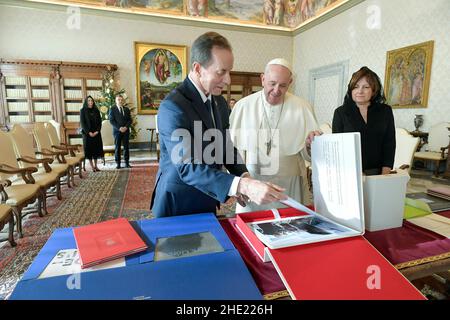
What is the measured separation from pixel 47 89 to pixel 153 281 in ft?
33.8

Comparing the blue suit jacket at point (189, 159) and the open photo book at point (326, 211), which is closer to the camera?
the open photo book at point (326, 211)

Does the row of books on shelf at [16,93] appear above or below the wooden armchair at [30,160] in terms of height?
above

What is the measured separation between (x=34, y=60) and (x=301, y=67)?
929 cm

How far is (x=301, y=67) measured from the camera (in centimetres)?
1123

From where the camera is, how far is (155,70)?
32.8 feet

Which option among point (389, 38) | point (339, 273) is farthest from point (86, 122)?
point (389, 38)

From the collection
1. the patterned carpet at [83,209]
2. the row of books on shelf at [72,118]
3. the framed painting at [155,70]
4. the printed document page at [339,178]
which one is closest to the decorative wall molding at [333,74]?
the framed painting at [155,70]

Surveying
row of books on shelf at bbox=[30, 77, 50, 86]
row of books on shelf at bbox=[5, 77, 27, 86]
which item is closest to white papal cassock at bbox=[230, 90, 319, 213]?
row of books on shelf at bbox=[30, 77, 50, 86]

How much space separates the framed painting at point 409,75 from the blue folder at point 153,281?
7.33 m

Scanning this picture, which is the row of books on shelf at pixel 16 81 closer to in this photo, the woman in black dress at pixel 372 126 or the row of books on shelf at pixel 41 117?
the row of books on shelf at pixel 41 117

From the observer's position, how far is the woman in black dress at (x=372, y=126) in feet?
6.86
